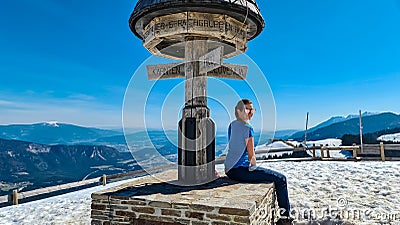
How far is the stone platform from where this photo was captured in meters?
3.03

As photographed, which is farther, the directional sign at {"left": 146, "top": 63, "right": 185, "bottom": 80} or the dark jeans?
the directional sign at {"left": 146, "top": 63, "right": 185, "bottom": 80}

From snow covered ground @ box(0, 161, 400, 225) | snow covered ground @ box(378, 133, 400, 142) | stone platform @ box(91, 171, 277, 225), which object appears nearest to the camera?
stone platform @ box(91, 171, 277, 225)

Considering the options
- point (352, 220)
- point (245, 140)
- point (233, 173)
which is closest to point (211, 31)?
point (245, 140)

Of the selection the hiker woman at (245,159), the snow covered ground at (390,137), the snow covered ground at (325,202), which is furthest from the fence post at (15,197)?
the snow covered ground at (390,137)

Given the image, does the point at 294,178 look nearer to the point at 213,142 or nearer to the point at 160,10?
the point at 213,142

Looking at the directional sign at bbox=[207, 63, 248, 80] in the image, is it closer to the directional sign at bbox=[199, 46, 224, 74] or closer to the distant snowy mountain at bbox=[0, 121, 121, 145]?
the directional sign at bbox=[199, 46, 224, 74]

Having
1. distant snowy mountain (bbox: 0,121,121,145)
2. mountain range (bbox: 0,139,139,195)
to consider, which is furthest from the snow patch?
distant snowy mountain (bbox: 0,121,121,145)

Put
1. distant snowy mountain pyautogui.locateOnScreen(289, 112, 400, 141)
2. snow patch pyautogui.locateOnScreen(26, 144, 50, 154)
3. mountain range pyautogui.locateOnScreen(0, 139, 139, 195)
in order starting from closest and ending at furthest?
mountain range pyautogui.locateOnScreen(0, 139, 139, 195)
snow patch pyautogui.locateOnScreen(26, 144, 50, 154)
distant snowy mountain pyautogui.locateOnScreen(289, 112, 400, 141)

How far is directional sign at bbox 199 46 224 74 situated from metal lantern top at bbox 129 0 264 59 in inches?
8.7

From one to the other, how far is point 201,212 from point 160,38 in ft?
7.94

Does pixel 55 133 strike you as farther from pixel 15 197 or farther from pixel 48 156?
pixel 15 197

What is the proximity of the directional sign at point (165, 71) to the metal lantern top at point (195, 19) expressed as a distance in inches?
14.5

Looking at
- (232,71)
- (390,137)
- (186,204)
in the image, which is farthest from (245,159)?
(390,137)

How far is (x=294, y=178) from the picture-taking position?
7926 mm
